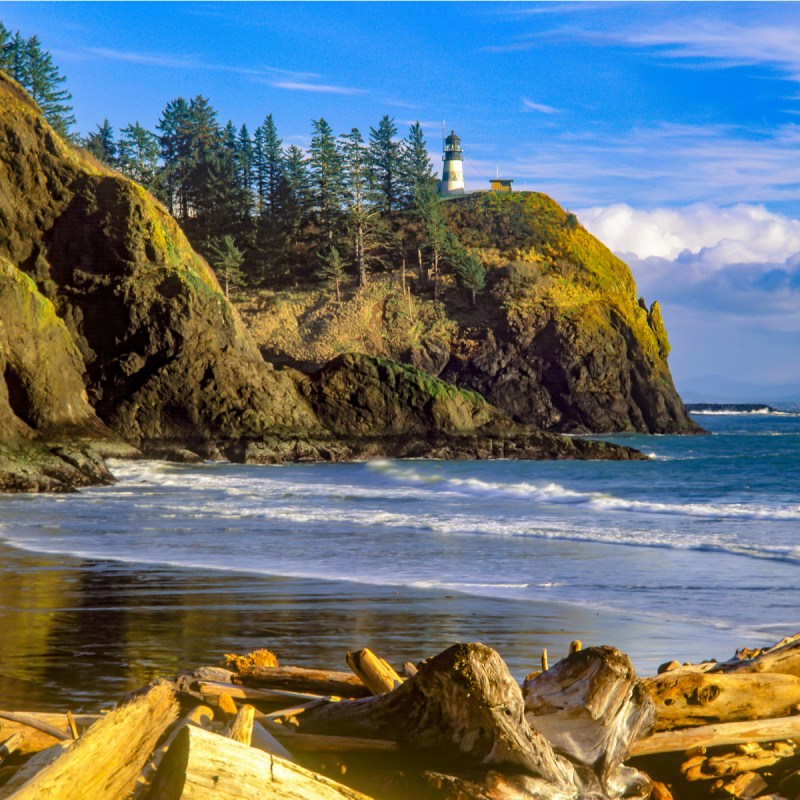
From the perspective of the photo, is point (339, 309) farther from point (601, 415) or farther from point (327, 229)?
point (601, 415)

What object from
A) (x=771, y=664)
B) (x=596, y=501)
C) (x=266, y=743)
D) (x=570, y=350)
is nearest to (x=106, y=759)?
(x=266, y=743)

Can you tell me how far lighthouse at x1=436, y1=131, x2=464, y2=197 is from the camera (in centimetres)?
9946

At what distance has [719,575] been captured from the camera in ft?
43.0

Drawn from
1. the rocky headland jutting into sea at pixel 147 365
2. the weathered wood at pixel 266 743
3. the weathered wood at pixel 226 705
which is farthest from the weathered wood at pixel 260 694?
the rocky headland jutting into sea at pixel 147 365

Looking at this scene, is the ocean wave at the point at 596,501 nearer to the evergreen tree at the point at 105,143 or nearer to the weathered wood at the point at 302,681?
the weathered wood at the point at 302,681

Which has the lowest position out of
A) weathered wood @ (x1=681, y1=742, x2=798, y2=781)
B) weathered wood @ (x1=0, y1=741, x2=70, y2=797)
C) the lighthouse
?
weathered wood @ (x1=681, y1=742, x2=798, y2=781)

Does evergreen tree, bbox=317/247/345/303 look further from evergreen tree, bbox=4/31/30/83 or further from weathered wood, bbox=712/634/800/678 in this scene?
weathered wood, bbox=712/634/800/678

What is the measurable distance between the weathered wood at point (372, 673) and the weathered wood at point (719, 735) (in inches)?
39.4

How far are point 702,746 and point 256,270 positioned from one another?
80.6m

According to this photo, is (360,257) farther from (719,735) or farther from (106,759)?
(106,759)

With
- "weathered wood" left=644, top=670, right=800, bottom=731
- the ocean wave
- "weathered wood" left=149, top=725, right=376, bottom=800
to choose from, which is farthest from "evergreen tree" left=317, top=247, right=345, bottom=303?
"weathered wood" left=149, top=725, right=376, bottom=800

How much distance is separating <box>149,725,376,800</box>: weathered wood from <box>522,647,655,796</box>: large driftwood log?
3.29ft

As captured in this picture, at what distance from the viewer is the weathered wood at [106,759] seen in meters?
3.10

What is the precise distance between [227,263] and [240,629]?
70.8 meters
